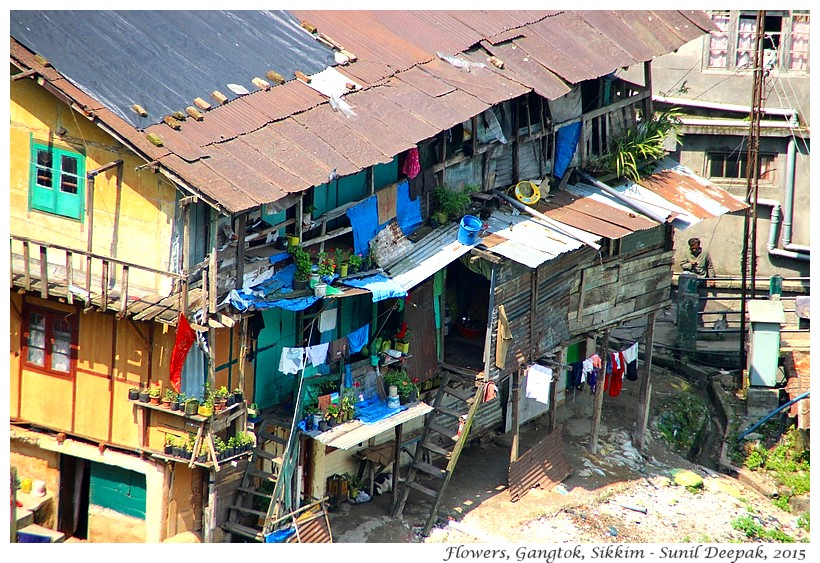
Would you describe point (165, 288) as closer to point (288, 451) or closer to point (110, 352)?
point (110, 352)

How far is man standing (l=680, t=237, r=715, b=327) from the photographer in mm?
39594

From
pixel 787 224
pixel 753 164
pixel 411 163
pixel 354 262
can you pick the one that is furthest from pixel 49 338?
pixel 787 224

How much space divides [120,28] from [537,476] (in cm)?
1323

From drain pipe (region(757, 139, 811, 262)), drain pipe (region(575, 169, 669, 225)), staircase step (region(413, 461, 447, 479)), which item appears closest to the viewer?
staircase step (region(413, 461, 447, 479))

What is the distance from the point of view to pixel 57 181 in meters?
24.5

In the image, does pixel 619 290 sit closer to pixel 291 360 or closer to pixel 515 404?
pixel 515 404

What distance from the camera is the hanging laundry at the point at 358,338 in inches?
1049

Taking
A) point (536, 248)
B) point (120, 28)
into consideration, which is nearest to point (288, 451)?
point (536, 248)

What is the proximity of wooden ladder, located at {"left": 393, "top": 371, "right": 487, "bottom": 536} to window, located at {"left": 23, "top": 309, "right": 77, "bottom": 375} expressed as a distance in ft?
24.3

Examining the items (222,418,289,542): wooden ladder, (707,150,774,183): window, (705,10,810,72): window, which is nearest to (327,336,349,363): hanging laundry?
(222,418,289,542): wooden ladder

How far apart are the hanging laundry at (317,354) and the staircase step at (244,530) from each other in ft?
10.8

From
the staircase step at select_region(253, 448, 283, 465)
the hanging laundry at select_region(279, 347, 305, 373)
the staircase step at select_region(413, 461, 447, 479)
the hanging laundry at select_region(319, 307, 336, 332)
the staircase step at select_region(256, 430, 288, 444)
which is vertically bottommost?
the staircase step at select_region(413, 461, 447, 479)

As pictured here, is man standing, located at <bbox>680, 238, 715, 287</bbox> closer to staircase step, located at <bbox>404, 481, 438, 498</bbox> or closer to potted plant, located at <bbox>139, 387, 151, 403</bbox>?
staircase step, located at <bbox>404, 481, 438, 498</bbox>

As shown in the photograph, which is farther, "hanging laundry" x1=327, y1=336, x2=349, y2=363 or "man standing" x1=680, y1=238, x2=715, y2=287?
"man standing" x1=680, y1=238, x2=715, y2=287
